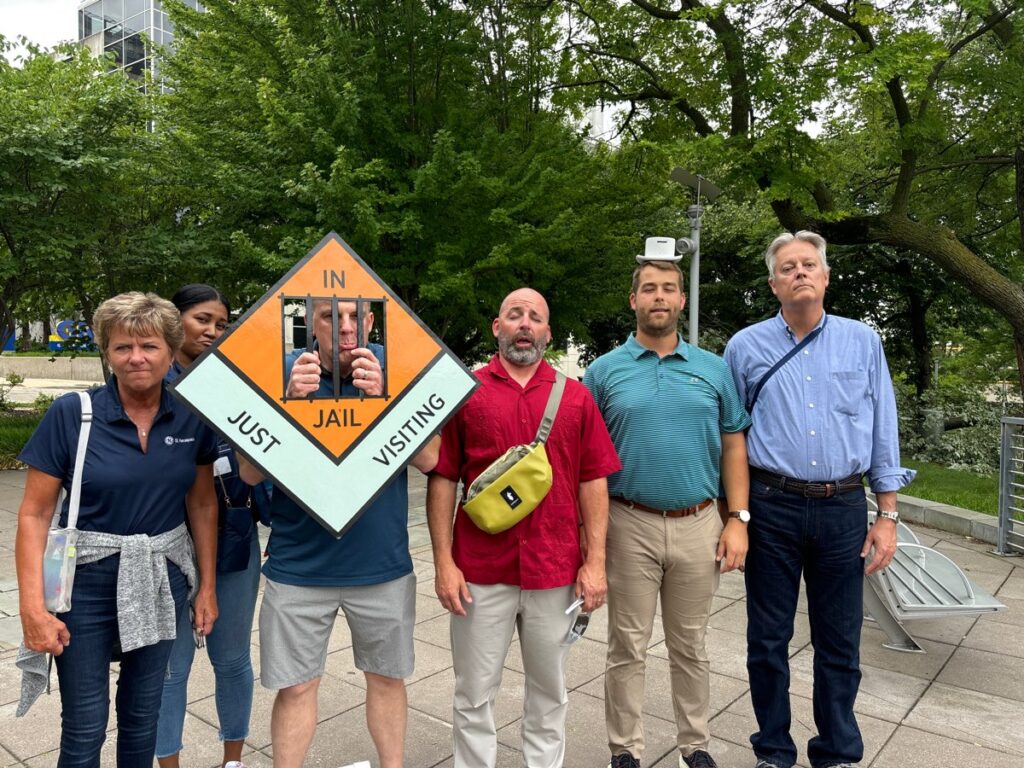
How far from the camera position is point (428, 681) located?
4090 millimetres

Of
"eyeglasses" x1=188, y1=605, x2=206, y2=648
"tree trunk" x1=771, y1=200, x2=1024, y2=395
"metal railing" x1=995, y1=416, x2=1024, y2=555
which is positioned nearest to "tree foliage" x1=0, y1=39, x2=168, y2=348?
"eyeglasses" x1=188, y1=605, x2=206, y2=648

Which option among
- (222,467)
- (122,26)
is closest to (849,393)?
(222,467)

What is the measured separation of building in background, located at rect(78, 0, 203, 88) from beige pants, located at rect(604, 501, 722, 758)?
45860 millimetres

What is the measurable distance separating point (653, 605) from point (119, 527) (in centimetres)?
193

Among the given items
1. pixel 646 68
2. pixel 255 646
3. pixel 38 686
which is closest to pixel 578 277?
pixel 646 68

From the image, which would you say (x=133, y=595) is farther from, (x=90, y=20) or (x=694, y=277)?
(x=90, y=20)

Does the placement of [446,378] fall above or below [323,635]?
above

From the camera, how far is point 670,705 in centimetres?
378

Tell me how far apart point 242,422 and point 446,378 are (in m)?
0.67

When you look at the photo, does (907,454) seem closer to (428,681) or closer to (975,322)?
(975,322)

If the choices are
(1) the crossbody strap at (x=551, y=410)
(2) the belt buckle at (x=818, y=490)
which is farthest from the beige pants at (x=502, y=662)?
(2) the belt buckle at (x=818, y=490)

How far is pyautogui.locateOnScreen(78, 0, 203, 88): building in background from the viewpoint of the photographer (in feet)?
137

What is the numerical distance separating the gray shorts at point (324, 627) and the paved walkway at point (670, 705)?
0.78 meters

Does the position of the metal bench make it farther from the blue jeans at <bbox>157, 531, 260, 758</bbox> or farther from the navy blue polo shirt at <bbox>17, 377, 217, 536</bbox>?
the navy blue polo shirt at <bbox>17, 377, 217, 536</bbox>
